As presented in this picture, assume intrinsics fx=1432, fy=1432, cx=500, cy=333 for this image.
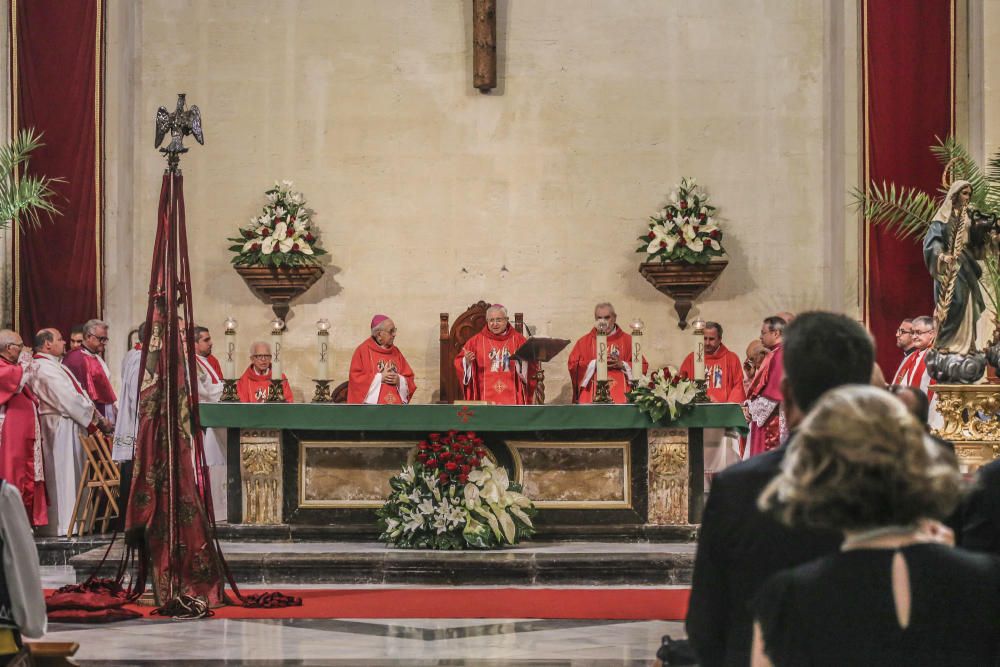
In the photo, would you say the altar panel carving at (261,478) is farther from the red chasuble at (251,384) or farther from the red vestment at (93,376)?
the red vestment at (93,376)

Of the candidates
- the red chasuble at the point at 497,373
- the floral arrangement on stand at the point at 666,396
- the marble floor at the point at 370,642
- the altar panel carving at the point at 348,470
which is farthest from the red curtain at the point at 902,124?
the marble floor at the point at 370,642

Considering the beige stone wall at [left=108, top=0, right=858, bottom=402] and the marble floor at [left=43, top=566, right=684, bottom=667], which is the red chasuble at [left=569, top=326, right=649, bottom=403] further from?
the marble floor at [left=43, top=566, right=684, bottom=667]

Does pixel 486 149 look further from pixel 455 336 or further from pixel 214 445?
pixel 214 445

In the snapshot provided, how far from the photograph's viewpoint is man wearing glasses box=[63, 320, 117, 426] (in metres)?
11.2

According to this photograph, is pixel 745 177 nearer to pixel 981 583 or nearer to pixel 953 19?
pixel 953 19

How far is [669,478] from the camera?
9.73m

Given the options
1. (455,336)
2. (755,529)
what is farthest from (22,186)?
(755,529)

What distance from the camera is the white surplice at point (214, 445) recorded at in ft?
36.5

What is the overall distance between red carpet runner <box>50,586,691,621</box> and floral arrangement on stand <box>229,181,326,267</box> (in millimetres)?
4147

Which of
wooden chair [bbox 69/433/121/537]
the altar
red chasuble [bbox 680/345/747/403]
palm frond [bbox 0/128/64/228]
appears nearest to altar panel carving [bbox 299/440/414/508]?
the altar

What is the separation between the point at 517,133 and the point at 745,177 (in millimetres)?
2049

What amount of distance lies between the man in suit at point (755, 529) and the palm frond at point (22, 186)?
8.36 m

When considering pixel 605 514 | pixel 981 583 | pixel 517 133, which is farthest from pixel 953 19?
pixel 981 583

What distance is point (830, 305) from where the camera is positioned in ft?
41.1
